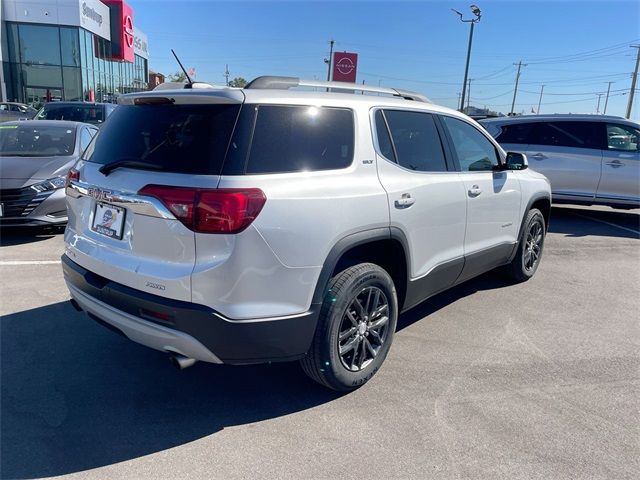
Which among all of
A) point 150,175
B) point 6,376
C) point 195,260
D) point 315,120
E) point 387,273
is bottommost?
point 6,376

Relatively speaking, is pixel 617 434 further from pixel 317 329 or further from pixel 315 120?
pixel 315 120

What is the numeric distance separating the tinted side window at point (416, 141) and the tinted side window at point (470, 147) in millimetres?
301

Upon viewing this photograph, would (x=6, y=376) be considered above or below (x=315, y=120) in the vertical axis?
below

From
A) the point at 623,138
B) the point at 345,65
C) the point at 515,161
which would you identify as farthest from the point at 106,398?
the point at 345,65

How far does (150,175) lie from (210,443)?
1484 mm

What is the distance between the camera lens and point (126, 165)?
111 inches

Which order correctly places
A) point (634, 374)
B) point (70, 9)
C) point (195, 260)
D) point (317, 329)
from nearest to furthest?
point (195, 260) < point (317, 329) < point (634, 374) < point (70, 9)

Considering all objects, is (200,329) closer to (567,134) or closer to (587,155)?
(587,155)

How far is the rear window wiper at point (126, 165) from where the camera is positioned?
270 cm

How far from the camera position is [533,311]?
15.8ft

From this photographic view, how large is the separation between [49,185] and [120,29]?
39.0m

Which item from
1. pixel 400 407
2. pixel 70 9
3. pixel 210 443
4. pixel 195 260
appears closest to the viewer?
pixel 195 260

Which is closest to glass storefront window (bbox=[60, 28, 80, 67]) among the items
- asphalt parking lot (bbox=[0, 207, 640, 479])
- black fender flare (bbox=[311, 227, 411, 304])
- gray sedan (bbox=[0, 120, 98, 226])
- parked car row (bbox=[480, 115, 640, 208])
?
gray sedan (bbox=[0, 120, 98, 226])

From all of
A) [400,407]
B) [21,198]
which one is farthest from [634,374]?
[21,198]
